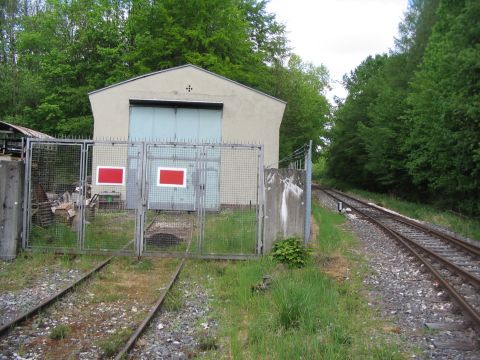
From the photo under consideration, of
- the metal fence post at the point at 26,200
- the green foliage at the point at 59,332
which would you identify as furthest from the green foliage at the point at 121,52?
the green foliage at the point at 59,332

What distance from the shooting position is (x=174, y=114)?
67.2 ft

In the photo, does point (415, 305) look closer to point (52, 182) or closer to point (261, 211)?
point (261, 211)

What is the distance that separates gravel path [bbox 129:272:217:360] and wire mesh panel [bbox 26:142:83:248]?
4.06 metres

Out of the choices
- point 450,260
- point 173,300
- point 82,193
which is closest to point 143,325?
point 173,300

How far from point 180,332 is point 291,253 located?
4023 millimetres

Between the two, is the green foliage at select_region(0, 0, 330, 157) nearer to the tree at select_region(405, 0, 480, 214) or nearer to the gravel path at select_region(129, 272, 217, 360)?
the tree at select_region(405, 0, 480, 214)

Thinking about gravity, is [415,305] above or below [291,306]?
below

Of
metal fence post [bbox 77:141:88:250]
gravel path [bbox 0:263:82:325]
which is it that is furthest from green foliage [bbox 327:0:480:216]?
gravel path [bbox 0:263:82:325]

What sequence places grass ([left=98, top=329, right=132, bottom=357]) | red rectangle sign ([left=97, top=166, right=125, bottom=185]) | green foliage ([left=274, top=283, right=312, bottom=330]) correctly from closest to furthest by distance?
grass ([left=98, top=329, right=132, bottom=357]) < green foliage ([left=274, top=283, right=312, bottom=330]) < red rectangle sign ([left=97, top=166, right=125, bottom=185])

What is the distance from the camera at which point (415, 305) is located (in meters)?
7.68

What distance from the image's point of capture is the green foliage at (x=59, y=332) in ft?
19.1

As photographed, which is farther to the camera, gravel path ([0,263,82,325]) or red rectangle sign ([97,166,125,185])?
red rectangle sign ([97,166,125,185])

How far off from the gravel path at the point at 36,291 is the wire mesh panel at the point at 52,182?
3.87 ft

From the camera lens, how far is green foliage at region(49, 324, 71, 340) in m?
5.83
